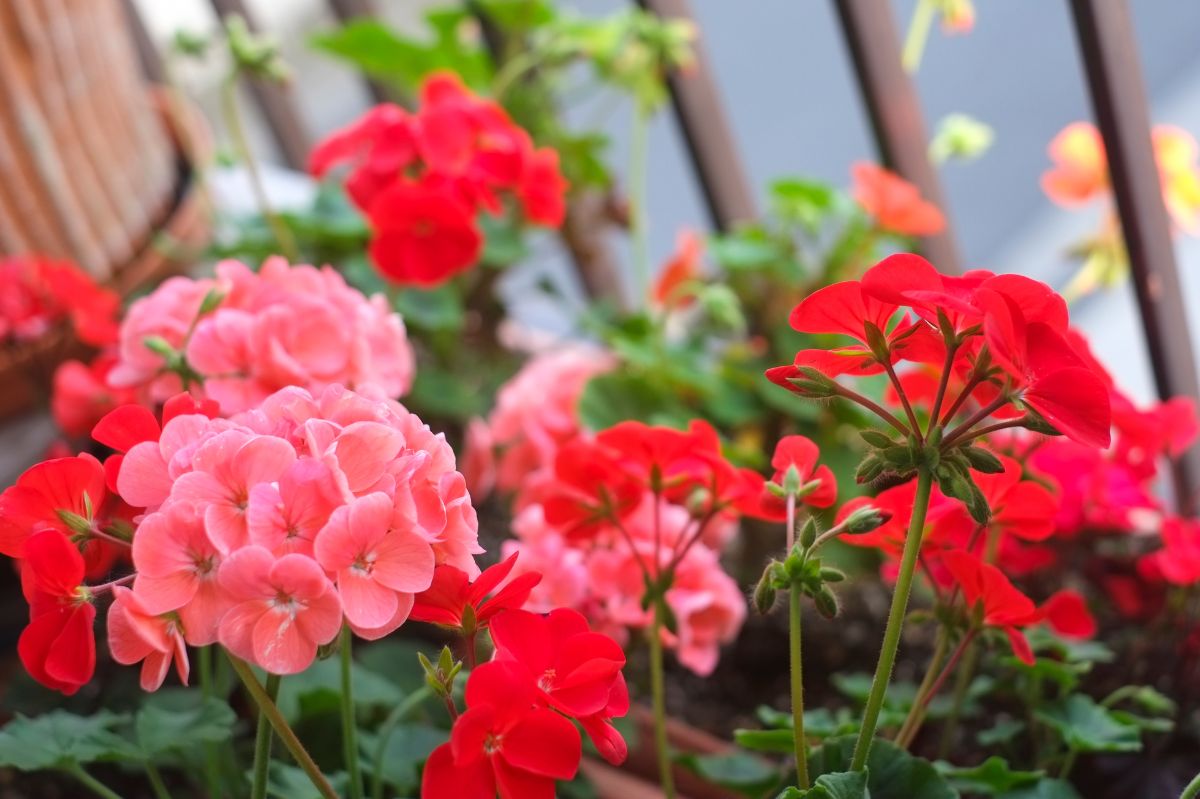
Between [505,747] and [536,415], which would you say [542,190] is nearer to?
[536,415]

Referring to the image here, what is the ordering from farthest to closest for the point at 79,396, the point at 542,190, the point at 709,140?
the point at 709,140, the point at 542,190, the point at 79,396

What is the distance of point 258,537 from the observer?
481mm

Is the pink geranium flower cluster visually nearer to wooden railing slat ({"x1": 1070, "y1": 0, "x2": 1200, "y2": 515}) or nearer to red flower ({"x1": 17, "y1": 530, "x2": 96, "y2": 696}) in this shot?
red flower ({"x1": 17, "y1": 530, "x2": 96, "y2": 696})

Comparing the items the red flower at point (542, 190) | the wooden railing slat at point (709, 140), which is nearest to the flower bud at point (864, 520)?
the red flower at point (542, 190)

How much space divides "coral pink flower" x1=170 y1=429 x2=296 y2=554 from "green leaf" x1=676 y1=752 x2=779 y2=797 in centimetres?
40

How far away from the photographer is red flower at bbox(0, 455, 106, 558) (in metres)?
0.53

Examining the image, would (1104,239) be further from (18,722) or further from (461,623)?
(18,722)

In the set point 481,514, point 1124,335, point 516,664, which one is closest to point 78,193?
point 481,514

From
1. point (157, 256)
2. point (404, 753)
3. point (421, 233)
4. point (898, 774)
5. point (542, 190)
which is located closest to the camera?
point (898, 774)

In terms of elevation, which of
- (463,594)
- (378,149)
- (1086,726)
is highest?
Result: (378,149)

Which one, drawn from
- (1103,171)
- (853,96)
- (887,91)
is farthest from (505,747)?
(853,96)

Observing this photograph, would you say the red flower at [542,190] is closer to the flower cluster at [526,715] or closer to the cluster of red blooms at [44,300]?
the cluster of red blooms at [44,300]

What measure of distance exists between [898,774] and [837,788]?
3.4 inches

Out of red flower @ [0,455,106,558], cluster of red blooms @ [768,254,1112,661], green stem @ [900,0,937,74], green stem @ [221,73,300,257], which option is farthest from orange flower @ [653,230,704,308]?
red flower @ [0,455,106,558]
